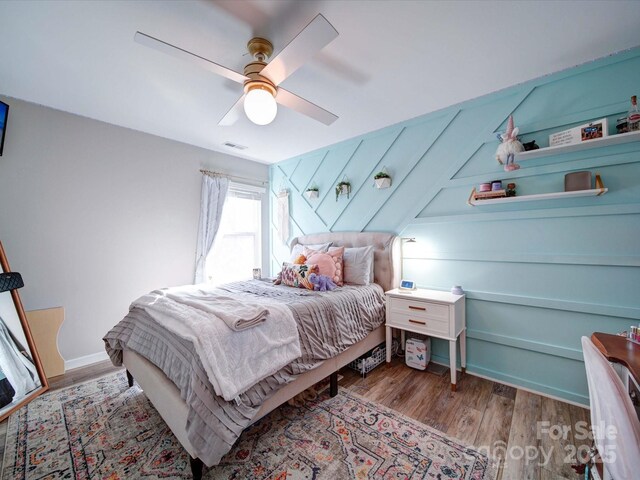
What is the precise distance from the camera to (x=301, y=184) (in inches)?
152

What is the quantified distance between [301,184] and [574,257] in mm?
3088

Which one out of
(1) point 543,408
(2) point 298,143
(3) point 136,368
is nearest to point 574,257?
(1) point 543,408

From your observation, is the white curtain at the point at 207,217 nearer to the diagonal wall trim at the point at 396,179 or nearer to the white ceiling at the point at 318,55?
the white ceiling at the point at 318,55

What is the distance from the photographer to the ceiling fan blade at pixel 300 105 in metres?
1.75

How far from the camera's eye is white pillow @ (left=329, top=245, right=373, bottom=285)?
2689mm

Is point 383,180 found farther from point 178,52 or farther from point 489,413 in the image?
point 489,413

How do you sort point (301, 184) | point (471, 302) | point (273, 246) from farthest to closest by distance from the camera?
point (273, 246), point (301, 184), point (471, 302)

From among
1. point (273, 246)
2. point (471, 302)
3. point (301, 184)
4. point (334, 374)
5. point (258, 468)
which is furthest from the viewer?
point (273, 246)

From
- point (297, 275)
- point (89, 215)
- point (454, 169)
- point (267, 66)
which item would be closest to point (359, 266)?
point (297, 275)

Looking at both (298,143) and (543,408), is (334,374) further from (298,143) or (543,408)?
(298,143)

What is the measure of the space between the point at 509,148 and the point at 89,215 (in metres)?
3.97

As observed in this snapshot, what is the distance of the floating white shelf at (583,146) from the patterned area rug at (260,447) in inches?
81.3

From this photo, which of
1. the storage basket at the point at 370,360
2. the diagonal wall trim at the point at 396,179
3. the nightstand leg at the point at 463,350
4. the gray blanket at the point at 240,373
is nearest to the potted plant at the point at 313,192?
the diagonal wall trim at the point at 396,179

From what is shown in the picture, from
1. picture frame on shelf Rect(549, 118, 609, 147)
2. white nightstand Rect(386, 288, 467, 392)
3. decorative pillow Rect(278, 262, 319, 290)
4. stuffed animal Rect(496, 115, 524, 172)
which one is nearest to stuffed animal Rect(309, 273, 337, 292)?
decorative pillow Rect(278, 262, 319, 290)
